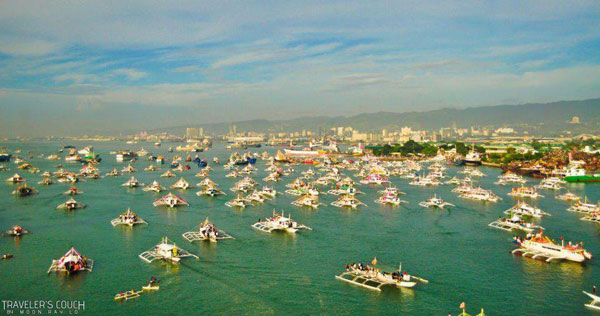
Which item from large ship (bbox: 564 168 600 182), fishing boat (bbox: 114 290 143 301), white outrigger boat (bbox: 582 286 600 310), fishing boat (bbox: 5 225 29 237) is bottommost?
fishing boat (bbox: 114 290 143 301)

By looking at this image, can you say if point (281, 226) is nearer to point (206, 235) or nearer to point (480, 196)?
point (206, 235)

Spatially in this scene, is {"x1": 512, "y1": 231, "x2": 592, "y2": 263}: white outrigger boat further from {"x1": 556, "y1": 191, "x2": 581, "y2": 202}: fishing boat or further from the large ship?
the large ship

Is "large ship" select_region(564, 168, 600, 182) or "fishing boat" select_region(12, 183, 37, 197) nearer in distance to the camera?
"fishing boat" select_region(12, 183, 37, 197)

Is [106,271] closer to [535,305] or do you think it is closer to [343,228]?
[343,228]

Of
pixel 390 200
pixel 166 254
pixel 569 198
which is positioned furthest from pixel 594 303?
pixel 569 198

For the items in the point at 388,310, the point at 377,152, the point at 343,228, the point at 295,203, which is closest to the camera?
the point at 388,310

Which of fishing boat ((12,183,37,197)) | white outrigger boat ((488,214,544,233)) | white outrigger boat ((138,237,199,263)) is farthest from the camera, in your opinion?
fishing boat ((12,183,37,197))

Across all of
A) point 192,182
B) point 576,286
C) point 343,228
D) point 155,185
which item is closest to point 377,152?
point 192,182

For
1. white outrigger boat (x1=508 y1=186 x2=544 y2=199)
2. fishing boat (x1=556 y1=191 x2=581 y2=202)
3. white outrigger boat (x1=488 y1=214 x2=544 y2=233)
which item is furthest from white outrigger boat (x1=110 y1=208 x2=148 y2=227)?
fishing boat (x1=556 y1=191 x2=581 y2=202)
